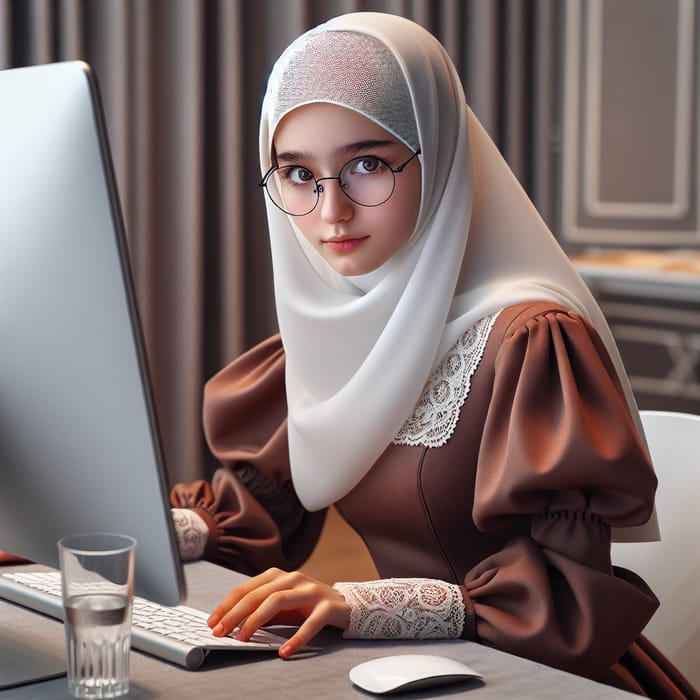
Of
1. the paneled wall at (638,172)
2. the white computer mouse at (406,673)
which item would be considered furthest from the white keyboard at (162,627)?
the paneled wall at (638,172)

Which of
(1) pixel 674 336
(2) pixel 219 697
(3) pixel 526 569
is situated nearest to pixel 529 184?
(1) pixel 674 336

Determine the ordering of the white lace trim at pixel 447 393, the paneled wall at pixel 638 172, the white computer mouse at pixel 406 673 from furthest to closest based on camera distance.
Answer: the paneled wall at pixel 638 172 → the white lace trim at pixel 447 393 → the white computer mouse at pixel 406 673

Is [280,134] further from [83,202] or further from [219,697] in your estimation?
[219,697]

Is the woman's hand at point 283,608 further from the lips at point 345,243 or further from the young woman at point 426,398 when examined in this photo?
the lips at point 345,243

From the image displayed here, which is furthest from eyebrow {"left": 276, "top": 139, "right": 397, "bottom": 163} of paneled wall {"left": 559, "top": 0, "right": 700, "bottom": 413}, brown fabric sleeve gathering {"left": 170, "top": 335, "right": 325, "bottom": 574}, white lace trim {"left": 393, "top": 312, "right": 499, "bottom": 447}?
paneled wall {"left": 559, "top": 0, "right": 700, "bottom": 413}

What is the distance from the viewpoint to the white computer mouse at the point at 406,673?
93cm

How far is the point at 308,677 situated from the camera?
978 mm

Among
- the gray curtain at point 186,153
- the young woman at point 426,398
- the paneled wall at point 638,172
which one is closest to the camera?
the young woman at point 426,398

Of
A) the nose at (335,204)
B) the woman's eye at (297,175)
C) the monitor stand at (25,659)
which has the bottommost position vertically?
the monitor stand at (25,659)

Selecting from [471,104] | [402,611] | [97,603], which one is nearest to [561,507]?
[402,611]

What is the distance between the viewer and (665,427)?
62.3 inches

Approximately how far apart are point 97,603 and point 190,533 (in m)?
0.60

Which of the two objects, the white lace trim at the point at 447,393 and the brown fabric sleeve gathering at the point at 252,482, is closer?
the white lace trim at the point at 447,393

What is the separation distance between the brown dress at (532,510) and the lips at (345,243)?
0.65 feet
